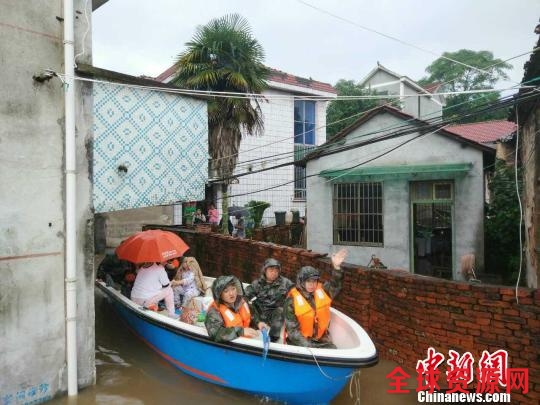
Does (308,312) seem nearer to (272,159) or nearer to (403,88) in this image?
(272,159)

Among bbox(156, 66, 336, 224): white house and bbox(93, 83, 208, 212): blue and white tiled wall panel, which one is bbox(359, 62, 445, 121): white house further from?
bbox(93, 83, 208, 212): blue and white tiled wall panel

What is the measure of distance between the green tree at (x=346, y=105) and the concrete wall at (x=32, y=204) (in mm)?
18144

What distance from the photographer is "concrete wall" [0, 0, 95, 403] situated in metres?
4.41

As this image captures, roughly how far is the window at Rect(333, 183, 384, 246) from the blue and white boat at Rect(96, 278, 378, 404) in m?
5.56

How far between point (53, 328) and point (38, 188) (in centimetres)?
156

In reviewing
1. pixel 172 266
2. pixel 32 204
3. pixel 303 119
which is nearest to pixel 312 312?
pixel 32 204

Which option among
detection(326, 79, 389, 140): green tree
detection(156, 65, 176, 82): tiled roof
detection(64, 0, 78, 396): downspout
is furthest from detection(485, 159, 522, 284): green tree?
detection(156, 65, 176, 82): tiled roof

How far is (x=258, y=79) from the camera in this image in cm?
1169

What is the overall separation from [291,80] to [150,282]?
49.3 ft

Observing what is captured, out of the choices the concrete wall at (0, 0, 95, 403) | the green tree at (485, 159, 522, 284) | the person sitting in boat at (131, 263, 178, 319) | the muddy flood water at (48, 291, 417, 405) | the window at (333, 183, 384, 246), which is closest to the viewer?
the concrete wall at (0, 0, 95, 403)

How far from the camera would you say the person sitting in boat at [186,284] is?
273 inches

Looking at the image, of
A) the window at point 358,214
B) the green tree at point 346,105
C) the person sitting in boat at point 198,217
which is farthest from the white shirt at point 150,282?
the green tree at point 346,105

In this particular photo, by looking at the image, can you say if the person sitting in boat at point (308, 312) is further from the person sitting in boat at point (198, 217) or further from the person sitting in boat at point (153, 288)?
the person sitting in boat at point (198, 217)

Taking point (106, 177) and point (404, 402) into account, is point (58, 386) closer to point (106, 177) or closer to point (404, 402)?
point (106, 177)
